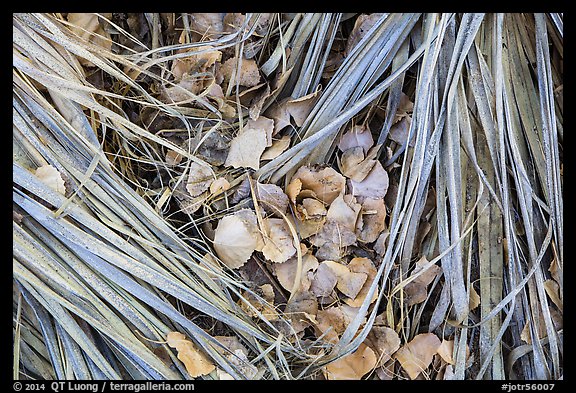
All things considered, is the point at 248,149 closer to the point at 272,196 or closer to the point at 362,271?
the point at 272,196

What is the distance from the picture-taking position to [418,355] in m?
0.82

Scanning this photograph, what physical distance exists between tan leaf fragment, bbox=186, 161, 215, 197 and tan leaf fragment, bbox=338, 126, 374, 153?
24cm

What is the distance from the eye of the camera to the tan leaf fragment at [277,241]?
0.80 m

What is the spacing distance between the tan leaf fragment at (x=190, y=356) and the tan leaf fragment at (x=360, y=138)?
42 cm

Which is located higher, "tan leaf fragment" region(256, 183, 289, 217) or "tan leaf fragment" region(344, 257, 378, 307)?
"tan leaf fragment" region(256, 183, 289, 217)

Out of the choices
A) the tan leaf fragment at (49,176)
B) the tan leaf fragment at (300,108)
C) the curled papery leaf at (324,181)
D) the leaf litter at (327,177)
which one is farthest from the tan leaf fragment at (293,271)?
the tan leaf fragment at (49,176)

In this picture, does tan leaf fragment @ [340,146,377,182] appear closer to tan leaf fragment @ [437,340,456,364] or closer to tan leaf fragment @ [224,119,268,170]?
tan leaf fragment @ [224,119,268,170]

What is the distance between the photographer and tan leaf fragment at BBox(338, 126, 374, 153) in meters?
0.86

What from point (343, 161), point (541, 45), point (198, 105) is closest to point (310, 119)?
point (343, 161)

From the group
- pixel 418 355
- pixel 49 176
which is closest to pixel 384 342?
pixel 418 355

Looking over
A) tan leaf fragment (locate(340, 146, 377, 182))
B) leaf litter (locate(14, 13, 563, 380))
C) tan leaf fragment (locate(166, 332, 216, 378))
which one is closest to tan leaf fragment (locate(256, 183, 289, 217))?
leaf litter (locate(14, 13, 563, 380))

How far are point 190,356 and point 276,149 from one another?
357 millimetres

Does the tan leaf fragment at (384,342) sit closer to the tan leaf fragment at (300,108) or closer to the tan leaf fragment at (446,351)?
the tan leaf fragment at (446,351)

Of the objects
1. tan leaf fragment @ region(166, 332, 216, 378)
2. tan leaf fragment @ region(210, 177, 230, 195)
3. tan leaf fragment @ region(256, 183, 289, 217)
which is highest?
tan leaf fragment @ region(210, 177, 230, 195)
